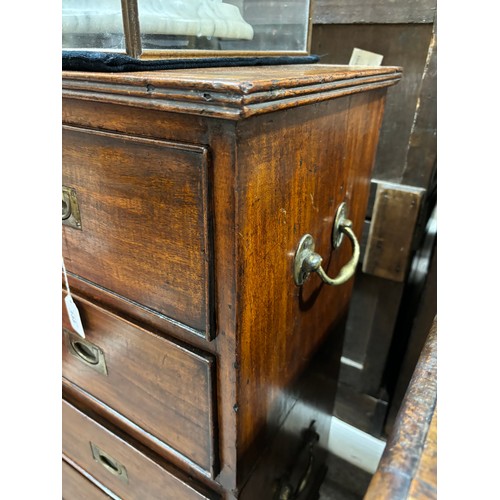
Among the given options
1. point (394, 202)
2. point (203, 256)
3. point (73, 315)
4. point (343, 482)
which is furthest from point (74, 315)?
point (343, 482)

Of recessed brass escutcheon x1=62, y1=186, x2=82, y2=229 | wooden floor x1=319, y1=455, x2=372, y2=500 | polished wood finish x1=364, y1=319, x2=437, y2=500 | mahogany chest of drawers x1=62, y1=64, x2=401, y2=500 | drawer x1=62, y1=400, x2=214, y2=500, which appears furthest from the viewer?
wooden floor x1=319, y1=455, x2=372, y2=500

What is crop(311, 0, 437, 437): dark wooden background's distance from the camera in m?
0.83

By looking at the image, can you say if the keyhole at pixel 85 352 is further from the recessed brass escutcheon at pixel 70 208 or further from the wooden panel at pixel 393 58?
the wooden panel at pixel 393 58

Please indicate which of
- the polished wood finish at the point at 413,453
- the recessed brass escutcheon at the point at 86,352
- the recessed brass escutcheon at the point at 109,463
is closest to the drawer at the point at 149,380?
the recessed brass escutcheon at the point at 86,352

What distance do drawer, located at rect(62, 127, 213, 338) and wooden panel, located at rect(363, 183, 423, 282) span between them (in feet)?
2.05

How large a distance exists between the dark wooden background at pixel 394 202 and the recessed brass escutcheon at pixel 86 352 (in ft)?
2.11

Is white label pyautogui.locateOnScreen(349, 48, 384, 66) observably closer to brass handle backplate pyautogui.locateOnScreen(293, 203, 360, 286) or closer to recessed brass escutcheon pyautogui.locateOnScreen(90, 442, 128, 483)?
brass handle backplate pyautogui.locateOnScreen(293, 203, 360, 286)

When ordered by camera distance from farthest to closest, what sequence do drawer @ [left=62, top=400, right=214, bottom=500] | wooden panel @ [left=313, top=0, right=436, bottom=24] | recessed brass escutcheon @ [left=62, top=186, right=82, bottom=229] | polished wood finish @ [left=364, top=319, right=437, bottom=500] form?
1. wooden panel @ [left=313, top=0, right=436, bottom=24]
2. drawer @ [left=62, top=400, right=214, bottom=500]
3. recessed brass escutcheon @ [left=62, top=186, right=82, bottom=229]
4. polished wood finish @ [left=364, top=319, right=437, bottom=500]

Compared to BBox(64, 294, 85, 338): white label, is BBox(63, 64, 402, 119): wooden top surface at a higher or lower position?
higher

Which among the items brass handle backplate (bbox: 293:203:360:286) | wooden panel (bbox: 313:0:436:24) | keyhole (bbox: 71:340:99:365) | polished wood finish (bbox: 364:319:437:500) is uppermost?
wooden panel (bbox: 313:0:436:24)

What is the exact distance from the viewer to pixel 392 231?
962mm

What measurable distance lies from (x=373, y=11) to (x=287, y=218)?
0.58m

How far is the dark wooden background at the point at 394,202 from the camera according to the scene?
83cm

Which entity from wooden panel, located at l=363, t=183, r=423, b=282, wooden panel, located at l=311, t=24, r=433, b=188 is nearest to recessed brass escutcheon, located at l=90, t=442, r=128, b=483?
wooden panel, located at l=363, t=183, r=423, b=282
